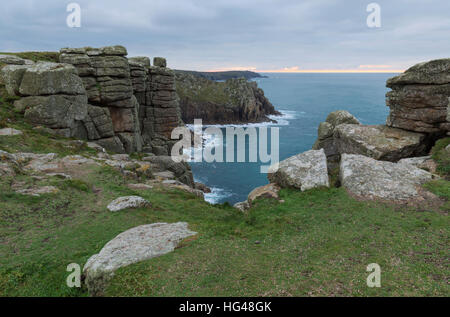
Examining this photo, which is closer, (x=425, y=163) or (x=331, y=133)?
(x=425, y=163)

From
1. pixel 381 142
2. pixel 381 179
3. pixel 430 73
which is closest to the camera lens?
pixel 381 179

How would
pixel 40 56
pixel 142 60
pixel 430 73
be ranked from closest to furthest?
pixel 430 73
pixel 40 56
pixel 142 60

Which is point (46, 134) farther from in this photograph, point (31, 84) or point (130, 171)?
point (130, 171)

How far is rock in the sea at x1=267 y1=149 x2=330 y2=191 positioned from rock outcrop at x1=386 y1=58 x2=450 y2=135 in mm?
14052

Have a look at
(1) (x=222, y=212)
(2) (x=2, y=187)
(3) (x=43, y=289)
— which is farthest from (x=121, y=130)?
(3) (x=43, y=289)

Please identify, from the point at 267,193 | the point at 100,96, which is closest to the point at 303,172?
the point at 267,193

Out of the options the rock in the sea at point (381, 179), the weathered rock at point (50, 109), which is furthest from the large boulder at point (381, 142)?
the weathered rock at point (50, 109)

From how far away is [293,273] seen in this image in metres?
13.5

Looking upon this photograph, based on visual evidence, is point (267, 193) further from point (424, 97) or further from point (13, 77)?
point (13, 77)

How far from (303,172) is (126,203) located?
15.9m

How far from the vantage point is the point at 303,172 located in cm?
2697

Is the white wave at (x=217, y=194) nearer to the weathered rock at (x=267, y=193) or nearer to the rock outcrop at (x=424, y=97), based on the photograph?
the weathered rock at (x=267, y=193)

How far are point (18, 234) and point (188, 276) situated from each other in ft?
39.9

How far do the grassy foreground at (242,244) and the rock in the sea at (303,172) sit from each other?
131 cm
